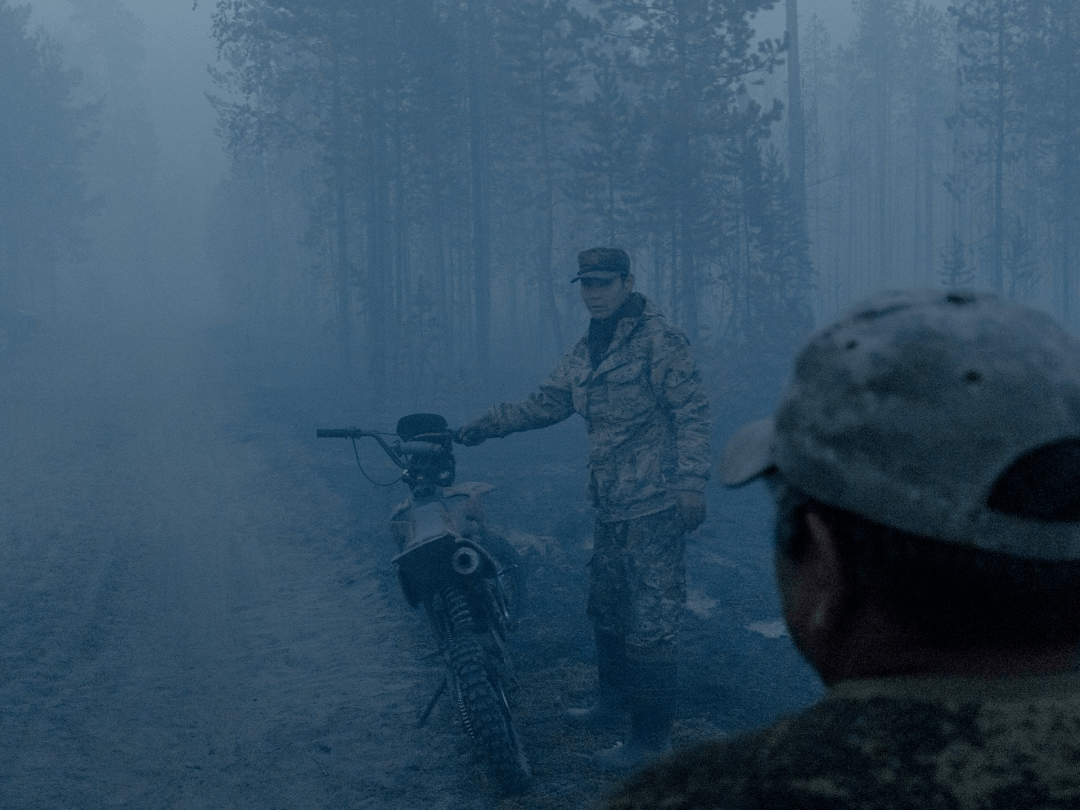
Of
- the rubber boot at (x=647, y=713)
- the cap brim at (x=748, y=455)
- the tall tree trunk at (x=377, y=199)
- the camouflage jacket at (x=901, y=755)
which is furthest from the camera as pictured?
the tall tree trunk at (x=377, y=199)

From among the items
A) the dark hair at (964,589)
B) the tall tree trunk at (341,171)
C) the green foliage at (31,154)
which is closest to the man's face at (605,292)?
the dark hair at (964,589)

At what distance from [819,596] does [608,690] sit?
5.03 metres

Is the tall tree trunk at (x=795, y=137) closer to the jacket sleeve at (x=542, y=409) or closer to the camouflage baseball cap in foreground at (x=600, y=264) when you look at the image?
the jacket sleeve at (x=542, y=409)

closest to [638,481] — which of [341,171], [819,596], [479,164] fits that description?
[819,596]

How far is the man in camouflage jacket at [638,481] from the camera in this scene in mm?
5590

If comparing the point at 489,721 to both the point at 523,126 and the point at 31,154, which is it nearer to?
the point at 523,126

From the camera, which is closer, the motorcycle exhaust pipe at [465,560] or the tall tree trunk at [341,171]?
the motorcycle exhaust pipe at [465,560]

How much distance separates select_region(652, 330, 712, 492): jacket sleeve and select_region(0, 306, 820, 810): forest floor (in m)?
1.82

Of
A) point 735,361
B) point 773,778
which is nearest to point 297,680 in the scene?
point 773,778

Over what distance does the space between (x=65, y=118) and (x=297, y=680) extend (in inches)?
→ 1834

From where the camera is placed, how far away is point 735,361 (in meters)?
19.6

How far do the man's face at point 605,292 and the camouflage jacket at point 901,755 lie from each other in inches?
184

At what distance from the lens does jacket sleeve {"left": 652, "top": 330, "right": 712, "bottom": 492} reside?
18.5ft

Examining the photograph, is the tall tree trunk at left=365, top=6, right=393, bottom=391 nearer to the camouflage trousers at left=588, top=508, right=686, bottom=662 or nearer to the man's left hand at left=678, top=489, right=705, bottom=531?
the camouflage trousers at left=588, top=508, right=686, bottom=662
